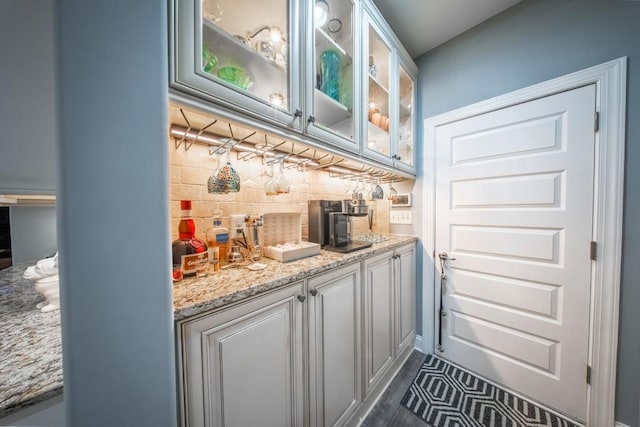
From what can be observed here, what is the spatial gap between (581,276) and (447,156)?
104cm

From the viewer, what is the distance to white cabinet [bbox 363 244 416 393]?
3.88 feet

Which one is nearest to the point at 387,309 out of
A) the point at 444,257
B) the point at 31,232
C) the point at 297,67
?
the point at 444,257

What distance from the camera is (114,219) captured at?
0.41 metres

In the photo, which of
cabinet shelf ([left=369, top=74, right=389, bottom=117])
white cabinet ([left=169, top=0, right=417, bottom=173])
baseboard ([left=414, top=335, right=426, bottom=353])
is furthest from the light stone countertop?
baseboard ([left=414, top=335, right=426, bottom=353])

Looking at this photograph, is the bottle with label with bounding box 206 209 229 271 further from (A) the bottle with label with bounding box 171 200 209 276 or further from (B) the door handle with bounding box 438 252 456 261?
(B) the door handle with bounding box 438 252 456 261

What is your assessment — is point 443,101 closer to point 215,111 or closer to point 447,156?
point 447,156

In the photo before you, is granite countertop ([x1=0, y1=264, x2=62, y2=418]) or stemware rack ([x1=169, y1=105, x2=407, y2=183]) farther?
stemware rack ([x1=169, y1=105, x2=407, y2=183])

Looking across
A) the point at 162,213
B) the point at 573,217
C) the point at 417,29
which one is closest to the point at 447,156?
the point at 573,217

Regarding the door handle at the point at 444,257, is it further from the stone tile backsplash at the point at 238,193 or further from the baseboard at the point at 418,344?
the stone tile backsplash at the point at 238,193

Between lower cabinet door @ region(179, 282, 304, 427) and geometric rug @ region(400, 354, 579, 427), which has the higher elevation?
lower cabinet door @ region(179, 282, 304, 427)

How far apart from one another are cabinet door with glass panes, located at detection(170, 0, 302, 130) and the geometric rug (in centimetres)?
178

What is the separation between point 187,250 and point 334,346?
0.77m

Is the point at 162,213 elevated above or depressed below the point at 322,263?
above

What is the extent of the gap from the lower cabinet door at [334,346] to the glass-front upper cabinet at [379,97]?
79cm
